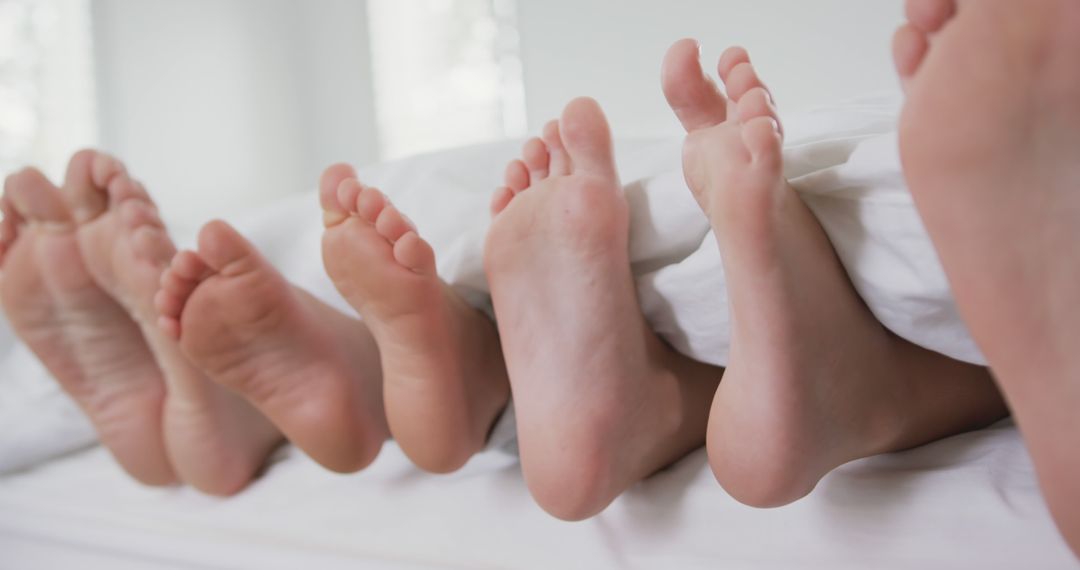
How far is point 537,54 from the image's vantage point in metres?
3.15

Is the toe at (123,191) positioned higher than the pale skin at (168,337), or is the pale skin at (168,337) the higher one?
the toe at (123,191)

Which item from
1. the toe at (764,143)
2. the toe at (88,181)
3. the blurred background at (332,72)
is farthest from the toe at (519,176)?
the blurred background at (332,72)

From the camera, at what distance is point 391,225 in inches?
22.9

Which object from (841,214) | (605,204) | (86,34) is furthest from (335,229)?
(86,34)

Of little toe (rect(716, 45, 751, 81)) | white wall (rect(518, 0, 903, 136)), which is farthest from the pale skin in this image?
white wall (rect(518, 0, 903, 136))

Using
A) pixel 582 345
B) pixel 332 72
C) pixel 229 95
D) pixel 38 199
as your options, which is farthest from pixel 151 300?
pixel 332 72

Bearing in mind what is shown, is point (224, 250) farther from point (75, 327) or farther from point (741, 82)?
point (741, 82)

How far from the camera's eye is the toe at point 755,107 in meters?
0.44

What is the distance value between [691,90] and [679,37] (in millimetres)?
2554

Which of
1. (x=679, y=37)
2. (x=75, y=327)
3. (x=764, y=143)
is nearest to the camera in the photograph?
(x=764, y=143)

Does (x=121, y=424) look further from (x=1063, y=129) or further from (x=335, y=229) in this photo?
(x=1063, y=129)

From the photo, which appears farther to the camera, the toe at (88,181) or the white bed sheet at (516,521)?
the toe at (88,181)

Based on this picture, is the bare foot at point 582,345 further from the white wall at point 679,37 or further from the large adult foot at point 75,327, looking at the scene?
the white wall at point 679,37

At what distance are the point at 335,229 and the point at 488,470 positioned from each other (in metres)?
0.20
